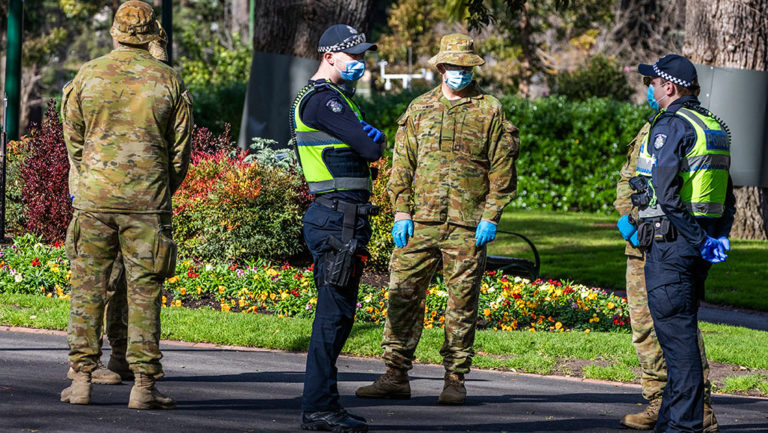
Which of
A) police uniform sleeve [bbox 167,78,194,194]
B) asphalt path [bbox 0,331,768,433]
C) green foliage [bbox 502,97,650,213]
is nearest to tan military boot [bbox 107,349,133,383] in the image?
asphalt path [bbox 0,331,768,433]

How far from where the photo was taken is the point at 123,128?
19.8 ft

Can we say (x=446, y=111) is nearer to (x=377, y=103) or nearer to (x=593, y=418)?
(x=593, y=418)

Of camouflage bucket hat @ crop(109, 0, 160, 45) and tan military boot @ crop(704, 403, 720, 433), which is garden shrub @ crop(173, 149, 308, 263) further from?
tan military boot @ crop(704, 403, 720, 433)

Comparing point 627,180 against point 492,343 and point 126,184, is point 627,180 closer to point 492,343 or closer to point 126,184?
point 492,343

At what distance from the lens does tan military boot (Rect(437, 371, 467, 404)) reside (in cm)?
682

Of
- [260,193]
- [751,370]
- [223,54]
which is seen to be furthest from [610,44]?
[751,370]

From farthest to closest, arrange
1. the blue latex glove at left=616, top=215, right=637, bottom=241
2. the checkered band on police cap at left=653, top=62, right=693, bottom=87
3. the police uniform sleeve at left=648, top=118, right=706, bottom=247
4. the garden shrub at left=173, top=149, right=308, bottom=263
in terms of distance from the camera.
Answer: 1. the garden shrub at left=173, top=149, right=308, bottom=263
2. the blue latex glove at left=616, top=215, right=637, bottom=241
3. the checkered band on police cap at left=653, top=62, right=693, bottom=87
4. the police uniform sleeve at left=648, top=118, right=706, bottom=247

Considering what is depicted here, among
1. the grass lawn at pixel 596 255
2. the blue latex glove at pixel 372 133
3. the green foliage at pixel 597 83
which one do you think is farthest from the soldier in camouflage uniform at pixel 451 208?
the green foliage at pixel 597 83

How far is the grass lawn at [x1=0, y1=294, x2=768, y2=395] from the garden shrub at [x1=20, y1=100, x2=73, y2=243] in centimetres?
299

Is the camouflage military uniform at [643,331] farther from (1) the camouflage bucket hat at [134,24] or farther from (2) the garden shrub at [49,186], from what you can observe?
(2) the garden shrub at [49,186]

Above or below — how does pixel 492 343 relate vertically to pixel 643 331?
below

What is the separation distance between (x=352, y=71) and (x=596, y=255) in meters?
10.6

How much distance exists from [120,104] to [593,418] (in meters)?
3.40

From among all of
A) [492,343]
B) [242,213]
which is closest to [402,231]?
[492,343]
